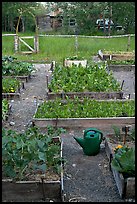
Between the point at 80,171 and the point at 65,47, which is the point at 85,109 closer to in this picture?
the point at 80,171

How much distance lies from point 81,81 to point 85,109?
190 cm

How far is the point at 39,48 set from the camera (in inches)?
578

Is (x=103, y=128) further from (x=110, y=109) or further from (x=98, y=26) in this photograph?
(x=98, y=26)

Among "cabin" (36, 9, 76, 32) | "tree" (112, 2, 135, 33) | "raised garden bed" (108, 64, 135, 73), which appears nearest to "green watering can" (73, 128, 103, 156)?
"raised garden bed" (108, 64, 135, 73)

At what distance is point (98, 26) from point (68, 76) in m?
12.9

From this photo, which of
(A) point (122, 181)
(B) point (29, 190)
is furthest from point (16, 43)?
(A) point (122, 181)

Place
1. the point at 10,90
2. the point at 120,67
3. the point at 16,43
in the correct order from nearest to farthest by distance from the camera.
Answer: the point at 10,90, the point at 120,67, the point at 16,43

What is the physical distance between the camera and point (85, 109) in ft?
19.7

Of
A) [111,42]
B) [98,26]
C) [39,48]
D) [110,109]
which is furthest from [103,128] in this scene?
[98,26]

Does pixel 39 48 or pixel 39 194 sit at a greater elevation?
pixel 39 48

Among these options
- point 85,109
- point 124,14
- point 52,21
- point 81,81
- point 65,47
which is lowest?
point 85,109

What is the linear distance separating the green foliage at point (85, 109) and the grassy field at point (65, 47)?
5.77 meters

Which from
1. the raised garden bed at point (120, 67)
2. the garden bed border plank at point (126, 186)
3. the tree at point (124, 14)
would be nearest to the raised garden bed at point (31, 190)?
the garden bed border plank at point (126, 186)

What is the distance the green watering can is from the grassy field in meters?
7.43
